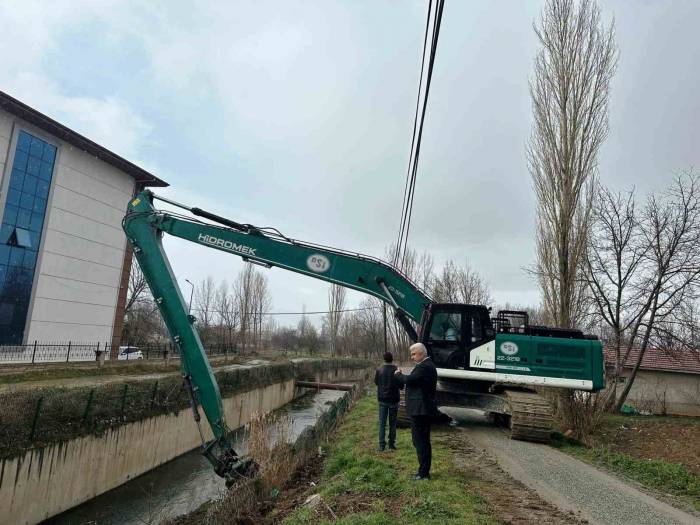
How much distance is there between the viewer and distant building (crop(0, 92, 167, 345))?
2322 centimetres

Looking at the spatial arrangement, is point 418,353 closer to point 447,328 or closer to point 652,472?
point 447,328

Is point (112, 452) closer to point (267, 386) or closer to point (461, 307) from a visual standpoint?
point (461, 307)

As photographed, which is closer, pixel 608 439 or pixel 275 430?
pixel 275 430

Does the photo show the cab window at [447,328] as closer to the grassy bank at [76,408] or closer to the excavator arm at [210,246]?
the excavator arm at [210,246]

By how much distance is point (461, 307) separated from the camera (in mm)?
10055

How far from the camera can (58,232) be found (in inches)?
1011

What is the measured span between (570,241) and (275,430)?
10445mm

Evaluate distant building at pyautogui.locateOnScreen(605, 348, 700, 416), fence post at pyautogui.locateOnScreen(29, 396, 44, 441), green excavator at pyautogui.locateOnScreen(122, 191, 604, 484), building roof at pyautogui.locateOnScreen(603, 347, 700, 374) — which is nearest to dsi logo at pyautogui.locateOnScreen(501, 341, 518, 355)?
green excavator at pyautogui.locateOnScreen(122, 191, 604, 484)

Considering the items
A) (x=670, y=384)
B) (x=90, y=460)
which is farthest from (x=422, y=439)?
(x=670, y=384)

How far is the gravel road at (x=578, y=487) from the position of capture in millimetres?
5465

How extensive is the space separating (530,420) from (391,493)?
15.4 ft

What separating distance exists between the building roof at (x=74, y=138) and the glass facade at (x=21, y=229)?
90cm

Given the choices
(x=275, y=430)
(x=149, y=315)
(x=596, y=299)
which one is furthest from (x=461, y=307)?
(x=149, y=315)

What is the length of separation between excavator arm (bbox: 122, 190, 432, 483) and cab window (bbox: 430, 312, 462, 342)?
96cm
